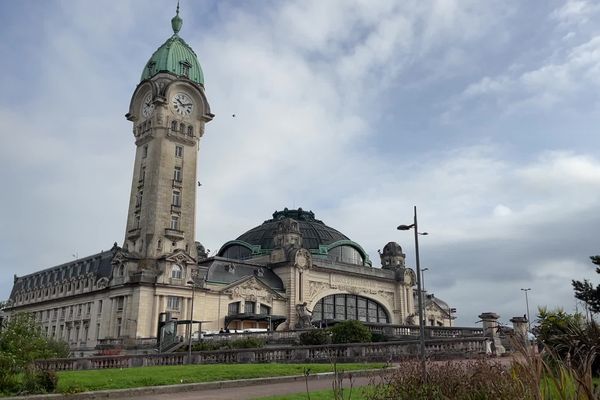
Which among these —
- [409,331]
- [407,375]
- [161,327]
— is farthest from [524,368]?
[161,327]

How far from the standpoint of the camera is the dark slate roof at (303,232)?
87.4 metres

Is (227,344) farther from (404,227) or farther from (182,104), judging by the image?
(182,104)

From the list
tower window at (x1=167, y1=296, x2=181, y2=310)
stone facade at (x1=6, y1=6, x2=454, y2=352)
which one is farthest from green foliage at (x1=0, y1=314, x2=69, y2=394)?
tower window at (x1=167, y1=296, x2=181, y2=310)

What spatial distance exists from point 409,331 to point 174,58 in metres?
48.2

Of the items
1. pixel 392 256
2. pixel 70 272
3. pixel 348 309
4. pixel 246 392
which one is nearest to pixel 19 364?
pixel 246 392

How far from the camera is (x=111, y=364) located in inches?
1298

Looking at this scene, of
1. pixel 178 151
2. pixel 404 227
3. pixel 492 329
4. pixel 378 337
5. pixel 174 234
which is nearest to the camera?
pixel 404 227

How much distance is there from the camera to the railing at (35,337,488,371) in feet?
99.7

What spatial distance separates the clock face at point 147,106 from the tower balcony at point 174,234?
16150 millimetres

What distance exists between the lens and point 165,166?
229 feet

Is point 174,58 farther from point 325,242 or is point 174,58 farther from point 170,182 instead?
point 325,242

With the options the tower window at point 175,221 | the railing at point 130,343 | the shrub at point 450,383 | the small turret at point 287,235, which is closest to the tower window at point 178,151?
the tower window at point 175,221

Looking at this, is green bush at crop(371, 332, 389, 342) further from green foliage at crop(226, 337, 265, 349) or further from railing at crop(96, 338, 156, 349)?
railing at crop(96, 338, 156, 349)

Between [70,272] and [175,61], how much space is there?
3477cm
